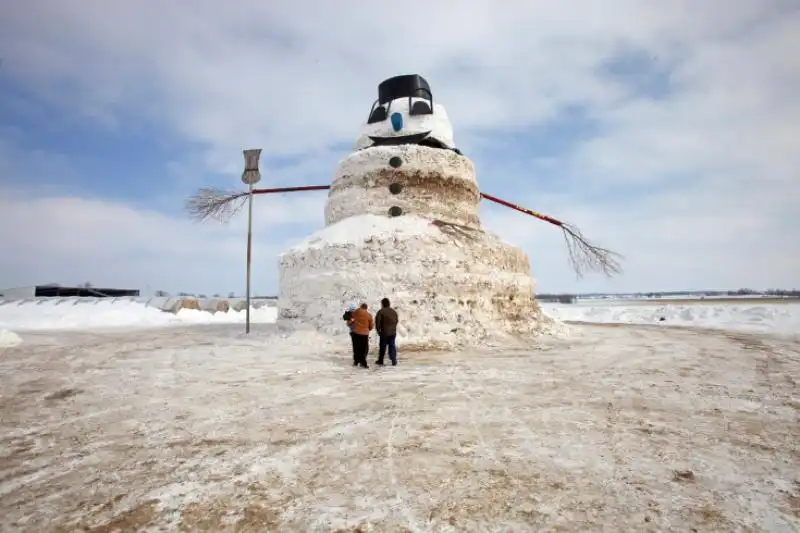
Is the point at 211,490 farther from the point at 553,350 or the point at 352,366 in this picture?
the point at 553,350

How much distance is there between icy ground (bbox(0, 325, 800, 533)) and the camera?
2.50 m

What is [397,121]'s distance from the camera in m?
12.9

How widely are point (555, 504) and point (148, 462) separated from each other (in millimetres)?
3018

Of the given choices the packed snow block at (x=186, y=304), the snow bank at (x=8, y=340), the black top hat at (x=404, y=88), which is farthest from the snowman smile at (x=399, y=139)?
the packed snow block at (x=186, y=304)

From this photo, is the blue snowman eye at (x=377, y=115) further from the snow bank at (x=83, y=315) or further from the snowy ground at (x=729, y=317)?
the snow bank at (x=83, y=315)

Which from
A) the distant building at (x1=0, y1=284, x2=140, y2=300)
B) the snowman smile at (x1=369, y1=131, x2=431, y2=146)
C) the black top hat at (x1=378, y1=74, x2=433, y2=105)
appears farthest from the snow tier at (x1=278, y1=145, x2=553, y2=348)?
the distant building at (x1=0, y1=284, x2=140, y2=300)

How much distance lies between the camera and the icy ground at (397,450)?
250 centimetres

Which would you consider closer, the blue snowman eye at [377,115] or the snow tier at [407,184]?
the snow tier at [407,184]

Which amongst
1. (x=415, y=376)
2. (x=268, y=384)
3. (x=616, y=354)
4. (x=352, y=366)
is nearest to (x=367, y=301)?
(x=352, y=366)

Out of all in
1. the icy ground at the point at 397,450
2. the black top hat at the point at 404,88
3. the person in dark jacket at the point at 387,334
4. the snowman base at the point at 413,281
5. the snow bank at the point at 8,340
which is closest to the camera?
the icy ground at the point at 397,450

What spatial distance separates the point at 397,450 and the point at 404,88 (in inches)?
491

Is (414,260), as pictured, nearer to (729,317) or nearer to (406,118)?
(406,118)

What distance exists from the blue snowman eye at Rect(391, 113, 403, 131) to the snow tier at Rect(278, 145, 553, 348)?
1050 mm

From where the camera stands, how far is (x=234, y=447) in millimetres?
3594
